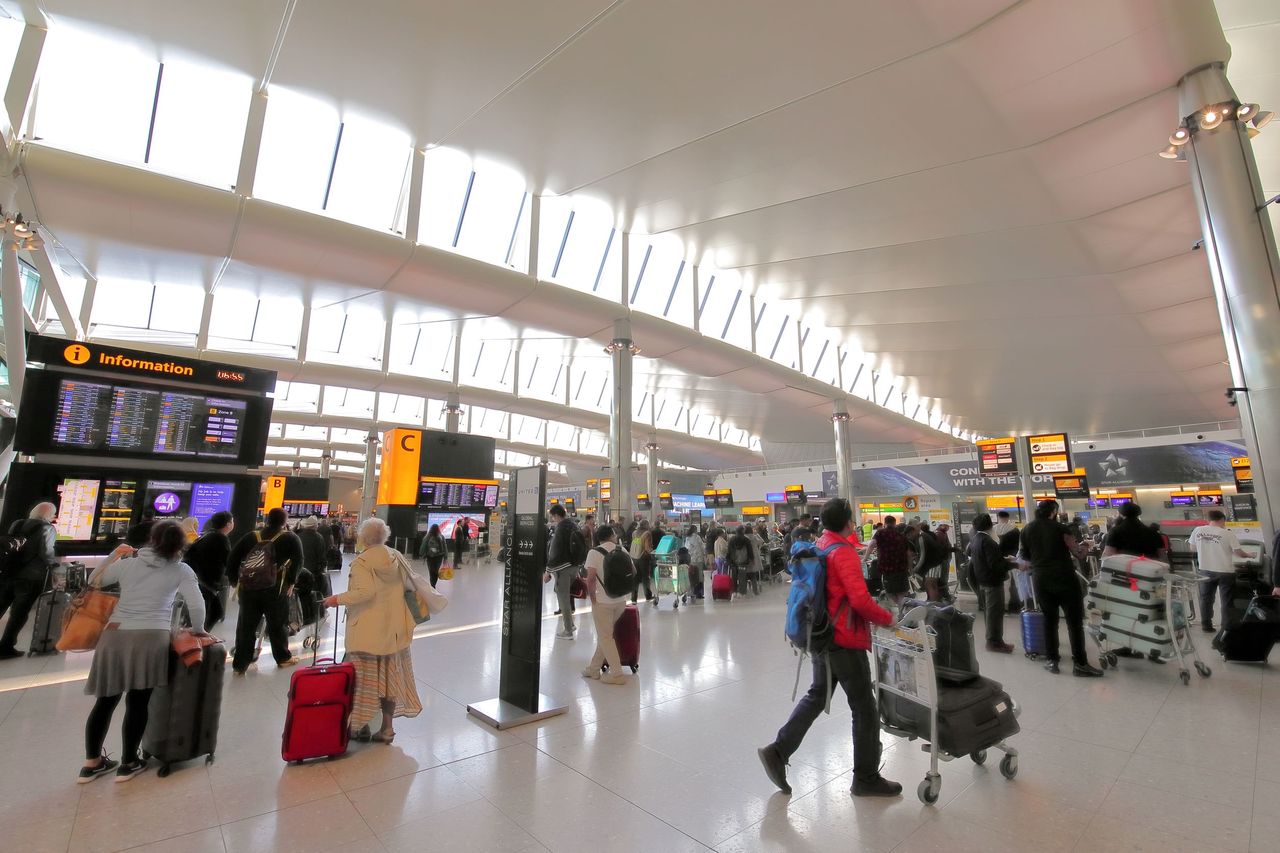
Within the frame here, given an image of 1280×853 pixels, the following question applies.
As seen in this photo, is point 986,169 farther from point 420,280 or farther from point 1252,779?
point 420,280

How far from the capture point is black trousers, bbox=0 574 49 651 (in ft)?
19.8

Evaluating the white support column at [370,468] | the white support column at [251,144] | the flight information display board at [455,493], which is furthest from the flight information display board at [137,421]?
the white support column at [370,468]

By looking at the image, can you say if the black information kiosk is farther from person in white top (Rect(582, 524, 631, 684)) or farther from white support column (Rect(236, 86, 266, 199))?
white support column (Rect(236, 86, 266, 199))

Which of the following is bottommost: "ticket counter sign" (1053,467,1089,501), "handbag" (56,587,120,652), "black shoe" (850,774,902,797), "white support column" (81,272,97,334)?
"black shoe" (850,774,902,797)

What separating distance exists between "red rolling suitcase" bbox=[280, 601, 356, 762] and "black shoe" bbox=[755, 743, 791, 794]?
106 inches

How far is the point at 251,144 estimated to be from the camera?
890 centimetres

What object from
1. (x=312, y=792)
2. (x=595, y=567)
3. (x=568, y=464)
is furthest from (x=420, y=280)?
(x=568, y=464)

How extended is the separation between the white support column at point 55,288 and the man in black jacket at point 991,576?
14450 mm

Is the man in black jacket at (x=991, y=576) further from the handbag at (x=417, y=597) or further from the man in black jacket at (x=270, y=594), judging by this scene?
the man in black jacket at (x=270, y=594)

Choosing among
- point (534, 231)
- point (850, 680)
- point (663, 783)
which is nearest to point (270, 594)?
point (663, 783)

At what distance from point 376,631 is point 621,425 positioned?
34.4 ft

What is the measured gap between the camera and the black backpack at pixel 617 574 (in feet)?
18.1

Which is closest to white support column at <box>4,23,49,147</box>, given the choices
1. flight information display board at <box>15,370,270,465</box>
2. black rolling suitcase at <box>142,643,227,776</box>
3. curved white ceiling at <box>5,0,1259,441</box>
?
curved white ceiling at <box>5,0,1259,441</box>

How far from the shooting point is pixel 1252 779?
10.5 feet
